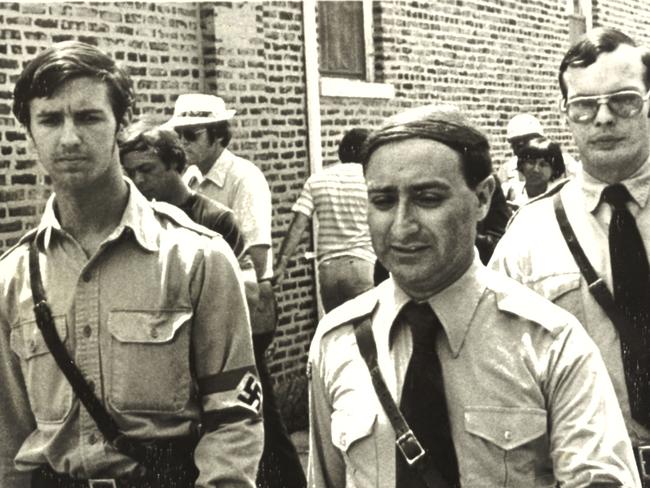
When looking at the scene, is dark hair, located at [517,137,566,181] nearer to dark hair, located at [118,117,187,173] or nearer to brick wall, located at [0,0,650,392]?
brick wall, located at [0,0,650,392]

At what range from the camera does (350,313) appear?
315 cm

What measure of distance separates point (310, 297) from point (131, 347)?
874 centimetres

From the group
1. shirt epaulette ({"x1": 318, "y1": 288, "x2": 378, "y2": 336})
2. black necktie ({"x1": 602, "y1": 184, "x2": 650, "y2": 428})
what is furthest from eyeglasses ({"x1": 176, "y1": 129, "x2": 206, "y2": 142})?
shirt epaulette ({"x1": 318, "y1": 288, "x2": 378, "y2": 336})

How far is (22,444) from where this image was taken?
13.1ft

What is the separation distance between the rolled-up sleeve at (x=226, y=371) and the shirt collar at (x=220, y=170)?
3.95 metres

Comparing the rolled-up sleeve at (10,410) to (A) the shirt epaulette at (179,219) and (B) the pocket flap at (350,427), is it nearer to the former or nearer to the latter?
(A) the shirt epaulette at (179,219)

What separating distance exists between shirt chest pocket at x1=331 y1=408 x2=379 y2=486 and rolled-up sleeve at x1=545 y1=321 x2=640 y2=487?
0.38m

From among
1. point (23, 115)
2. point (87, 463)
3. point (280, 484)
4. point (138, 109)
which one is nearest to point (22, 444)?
point (87, 463)

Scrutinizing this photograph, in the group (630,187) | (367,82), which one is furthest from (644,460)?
(367,82)

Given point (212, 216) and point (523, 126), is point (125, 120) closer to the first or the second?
point (212, 216)

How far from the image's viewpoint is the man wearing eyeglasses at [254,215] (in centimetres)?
754

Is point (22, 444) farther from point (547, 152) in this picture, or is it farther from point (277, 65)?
point (277, 65)

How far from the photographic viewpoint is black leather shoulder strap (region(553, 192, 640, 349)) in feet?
14.3

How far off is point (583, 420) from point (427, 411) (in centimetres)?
33
